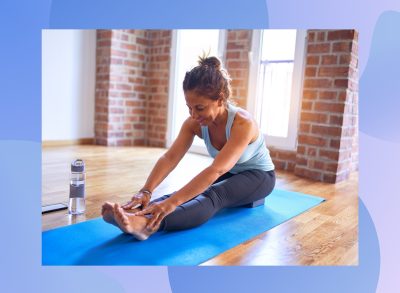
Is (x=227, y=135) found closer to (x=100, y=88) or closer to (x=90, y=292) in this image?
(x=90, y=292)

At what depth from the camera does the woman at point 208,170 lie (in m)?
1.11

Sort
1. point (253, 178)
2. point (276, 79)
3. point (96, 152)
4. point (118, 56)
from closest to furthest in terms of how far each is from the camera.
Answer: point (253, 178), point (276, 79), point (96, 152), point (118, 56)

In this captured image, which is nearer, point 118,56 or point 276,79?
point 276,79

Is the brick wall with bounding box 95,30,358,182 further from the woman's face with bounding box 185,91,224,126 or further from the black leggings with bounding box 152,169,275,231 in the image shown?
the woman's face with bounding box 185,91,224,126

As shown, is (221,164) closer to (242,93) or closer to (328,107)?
(328,107)

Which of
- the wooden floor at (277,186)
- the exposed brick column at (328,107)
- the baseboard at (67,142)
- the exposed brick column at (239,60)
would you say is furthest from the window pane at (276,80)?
the baseboard at (67,142)

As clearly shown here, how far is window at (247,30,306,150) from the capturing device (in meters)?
2.60

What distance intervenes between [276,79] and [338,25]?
6.54 feet

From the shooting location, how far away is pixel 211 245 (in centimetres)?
111

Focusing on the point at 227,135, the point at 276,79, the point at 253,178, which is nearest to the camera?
the point at 227,135
